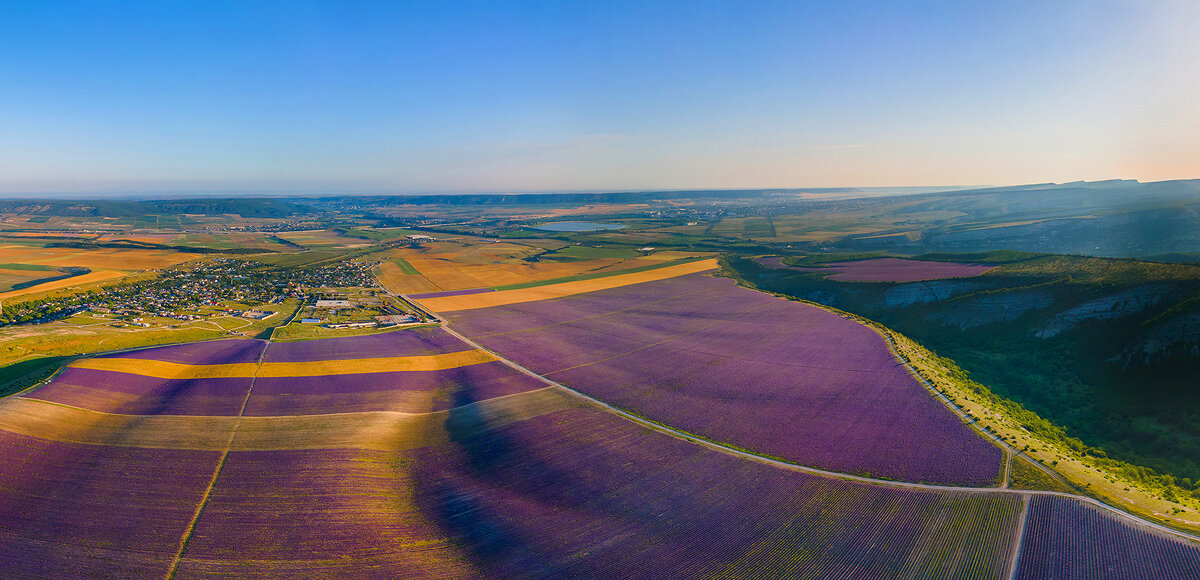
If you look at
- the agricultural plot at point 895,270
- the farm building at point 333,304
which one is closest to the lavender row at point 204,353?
the farm building at point 333,304

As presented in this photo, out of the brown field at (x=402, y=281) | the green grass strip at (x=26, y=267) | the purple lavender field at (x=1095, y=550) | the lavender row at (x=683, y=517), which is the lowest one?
the lavender row at (x=683, y=517)

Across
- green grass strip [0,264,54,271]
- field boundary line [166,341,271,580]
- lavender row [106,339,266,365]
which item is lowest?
field boundary line [166,341,271,580]

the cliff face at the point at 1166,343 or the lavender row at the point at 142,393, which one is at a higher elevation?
the cliff face at the point at 1166,343

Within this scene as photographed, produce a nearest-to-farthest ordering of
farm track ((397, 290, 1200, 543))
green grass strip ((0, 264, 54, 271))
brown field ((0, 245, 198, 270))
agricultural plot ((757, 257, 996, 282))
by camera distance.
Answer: farm track ((397, 290, 1200, 543)), agricultural plot ((757, 257, 996, 282)), green grass strip ((0, 264, 54, 271)), brown field ((0, 245, 198, 270))

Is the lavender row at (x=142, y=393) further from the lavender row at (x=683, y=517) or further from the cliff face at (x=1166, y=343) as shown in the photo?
the cliff face at (x=1166, y=343)

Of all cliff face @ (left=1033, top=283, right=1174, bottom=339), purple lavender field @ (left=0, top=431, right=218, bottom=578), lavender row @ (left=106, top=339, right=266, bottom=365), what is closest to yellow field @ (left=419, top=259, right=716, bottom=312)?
lavender row @ (left=106, top=339, right=266, bottom=365)

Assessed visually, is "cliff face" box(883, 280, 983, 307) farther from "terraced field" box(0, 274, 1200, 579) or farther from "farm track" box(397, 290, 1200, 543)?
"farm track" box(397, 290, 1200, 543)
